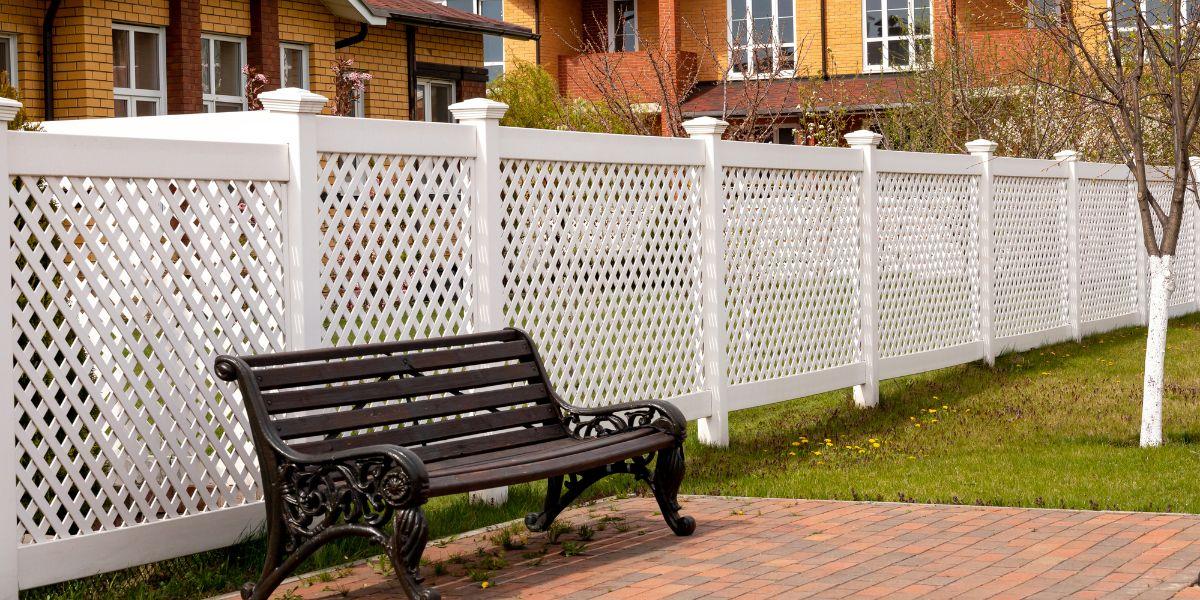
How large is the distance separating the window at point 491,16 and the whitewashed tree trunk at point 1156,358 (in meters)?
23.3

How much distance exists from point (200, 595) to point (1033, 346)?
9639 mm

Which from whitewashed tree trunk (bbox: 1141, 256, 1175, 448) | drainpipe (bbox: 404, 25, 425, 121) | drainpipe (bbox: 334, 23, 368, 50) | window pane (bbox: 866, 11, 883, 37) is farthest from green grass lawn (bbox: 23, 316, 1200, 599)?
window pane (bbox: 866, 11, 883, 37)

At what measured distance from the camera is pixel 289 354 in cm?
539

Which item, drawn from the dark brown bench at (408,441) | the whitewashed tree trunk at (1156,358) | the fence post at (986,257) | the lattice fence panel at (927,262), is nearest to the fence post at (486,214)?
the dark brown bench at (408,441)

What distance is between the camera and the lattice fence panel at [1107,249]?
47.9 feet

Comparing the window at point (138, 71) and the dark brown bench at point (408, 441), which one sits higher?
the window at point (138, 71)

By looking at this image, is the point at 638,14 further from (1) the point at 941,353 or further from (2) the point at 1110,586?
(2) the point at 1110,586

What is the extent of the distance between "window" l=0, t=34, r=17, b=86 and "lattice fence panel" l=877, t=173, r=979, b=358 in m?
8.41

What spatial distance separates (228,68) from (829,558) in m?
12.7

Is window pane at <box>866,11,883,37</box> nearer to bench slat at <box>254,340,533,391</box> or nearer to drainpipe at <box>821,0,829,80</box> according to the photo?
drainpipe at <box>821,0,829,80</box>

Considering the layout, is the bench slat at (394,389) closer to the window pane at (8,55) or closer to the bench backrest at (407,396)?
the bench backrest at (407,396)

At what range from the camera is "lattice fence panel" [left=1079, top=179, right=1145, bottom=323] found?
575 inches

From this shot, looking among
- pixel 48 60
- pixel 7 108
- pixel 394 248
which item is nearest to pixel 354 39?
pixel 48 60

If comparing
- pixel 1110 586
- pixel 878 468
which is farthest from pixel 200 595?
pixel 878 468
